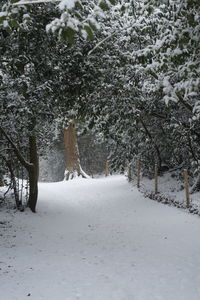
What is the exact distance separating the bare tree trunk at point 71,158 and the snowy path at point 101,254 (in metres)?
10.7

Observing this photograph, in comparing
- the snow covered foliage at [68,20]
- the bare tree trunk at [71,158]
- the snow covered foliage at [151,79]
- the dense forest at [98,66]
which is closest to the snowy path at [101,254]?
the dense forest at [98,66]

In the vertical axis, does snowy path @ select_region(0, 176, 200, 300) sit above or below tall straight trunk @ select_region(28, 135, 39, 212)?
below

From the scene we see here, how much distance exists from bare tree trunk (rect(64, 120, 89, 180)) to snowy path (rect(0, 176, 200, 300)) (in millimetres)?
10692

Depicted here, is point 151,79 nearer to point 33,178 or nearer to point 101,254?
point 33,178

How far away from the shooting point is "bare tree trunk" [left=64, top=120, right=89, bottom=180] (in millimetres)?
26781

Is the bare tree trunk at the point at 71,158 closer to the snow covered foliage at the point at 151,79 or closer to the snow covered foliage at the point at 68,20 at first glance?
the snow covered foliage at the point at 151,79

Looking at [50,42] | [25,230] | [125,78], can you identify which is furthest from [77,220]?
[50,42]

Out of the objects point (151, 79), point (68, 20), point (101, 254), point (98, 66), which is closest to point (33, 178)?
point (98, 66)

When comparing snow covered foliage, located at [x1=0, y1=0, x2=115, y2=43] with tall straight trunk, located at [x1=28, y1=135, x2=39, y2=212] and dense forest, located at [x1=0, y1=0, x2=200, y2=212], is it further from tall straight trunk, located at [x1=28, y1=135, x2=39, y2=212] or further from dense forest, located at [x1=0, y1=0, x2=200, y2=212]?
tall straight trunk, located at [x1=28, y1=135, x2=39, y2=212]

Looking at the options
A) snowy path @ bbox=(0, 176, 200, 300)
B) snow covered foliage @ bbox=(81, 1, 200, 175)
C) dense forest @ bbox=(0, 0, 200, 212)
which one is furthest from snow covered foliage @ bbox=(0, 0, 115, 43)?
snowy path @ bbox=(0, 176, 200, 300)

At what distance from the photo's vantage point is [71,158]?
1069 inches

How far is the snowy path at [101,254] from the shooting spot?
6469 millimetres

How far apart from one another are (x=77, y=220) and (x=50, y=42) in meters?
6.26

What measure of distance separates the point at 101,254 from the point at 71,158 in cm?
1842
